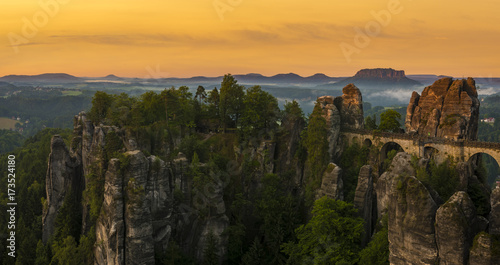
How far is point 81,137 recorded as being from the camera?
2227 inches

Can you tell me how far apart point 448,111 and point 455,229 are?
35.8 metres

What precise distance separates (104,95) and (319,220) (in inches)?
1560

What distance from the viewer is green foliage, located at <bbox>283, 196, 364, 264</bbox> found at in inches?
1479

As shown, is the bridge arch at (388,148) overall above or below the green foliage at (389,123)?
below

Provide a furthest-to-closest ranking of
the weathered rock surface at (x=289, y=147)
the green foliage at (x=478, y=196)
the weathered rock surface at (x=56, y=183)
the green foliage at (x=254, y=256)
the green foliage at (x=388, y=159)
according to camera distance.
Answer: the weathered rock surface at (x=289, y=147) → the green foliage at (x=388, y=159) → the weathered rock surface at (x=56, y=183) → the green foliage at (x=254, y=256) → the green foliage at (x=478, y=196)

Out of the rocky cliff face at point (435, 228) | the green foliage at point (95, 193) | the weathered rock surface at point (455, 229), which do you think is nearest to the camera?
the rocky cliff face at point (435, 228)

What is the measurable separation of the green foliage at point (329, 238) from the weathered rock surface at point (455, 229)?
11.9m

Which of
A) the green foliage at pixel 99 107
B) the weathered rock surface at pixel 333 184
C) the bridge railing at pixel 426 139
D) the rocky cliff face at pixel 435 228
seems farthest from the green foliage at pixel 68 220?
the bridge railing at pixel 426 139

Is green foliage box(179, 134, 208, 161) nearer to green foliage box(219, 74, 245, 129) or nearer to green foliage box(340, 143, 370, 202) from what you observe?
green foliage box(219, 74, 245, 129)

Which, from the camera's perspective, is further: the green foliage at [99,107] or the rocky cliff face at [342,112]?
the green foliage at [99,107]

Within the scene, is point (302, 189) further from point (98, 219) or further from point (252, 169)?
point (98, 219)

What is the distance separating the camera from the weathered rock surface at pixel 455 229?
25.1 m

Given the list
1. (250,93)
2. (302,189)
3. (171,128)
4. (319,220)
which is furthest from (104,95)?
(319,220)

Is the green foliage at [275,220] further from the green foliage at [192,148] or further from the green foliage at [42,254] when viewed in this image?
the green foliage at [42,254]
